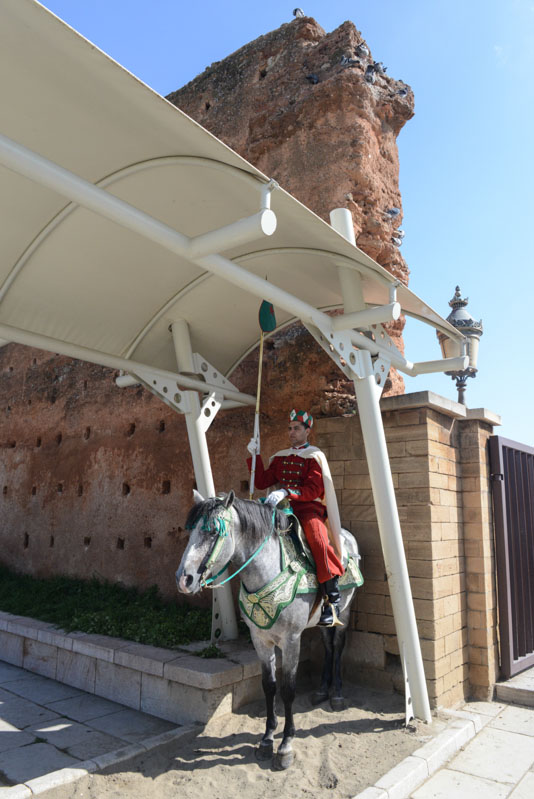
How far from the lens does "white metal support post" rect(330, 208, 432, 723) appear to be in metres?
4.80

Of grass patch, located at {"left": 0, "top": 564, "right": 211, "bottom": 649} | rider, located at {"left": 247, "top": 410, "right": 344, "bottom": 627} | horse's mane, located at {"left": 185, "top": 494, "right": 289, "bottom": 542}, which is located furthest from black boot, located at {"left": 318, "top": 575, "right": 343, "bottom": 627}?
grass patch, located at {"left": 0, "top": 564, "right": 211, "bottom": 649}

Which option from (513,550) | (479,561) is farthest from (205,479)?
(513,550)

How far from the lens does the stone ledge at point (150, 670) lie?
471 cm

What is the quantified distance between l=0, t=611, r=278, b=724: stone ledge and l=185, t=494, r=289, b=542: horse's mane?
4.91 feet

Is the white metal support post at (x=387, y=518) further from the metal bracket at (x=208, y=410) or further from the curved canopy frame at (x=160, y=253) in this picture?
the metal bracket at (x=208, y=410)

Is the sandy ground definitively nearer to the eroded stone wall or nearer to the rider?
the rider

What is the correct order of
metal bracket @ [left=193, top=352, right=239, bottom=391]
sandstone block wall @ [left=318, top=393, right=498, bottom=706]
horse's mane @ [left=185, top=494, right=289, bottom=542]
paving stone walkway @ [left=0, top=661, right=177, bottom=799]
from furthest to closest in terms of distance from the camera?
metal bracket @ [left=193, top=352, right=239, bottom=391] < sandstone block wall @ [left=318, top=393, right=498, bottom=706] < paving stone walkway @ [left=0, top=661, right=177, bottom=799] < horse's mane @ [left=185, top=494, right=289, bottom=542]

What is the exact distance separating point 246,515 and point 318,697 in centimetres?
235

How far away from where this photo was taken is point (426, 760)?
13.4 feet

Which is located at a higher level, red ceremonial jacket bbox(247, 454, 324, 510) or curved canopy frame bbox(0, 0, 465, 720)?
curved canopy frame bbox(0, 0, 465, 720)

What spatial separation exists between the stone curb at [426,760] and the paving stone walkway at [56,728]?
187 cm

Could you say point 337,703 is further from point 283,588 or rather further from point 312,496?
point 312,496

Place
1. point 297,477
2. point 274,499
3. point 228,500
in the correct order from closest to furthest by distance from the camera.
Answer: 1. point 228,500
2. point 274,499
3. point 297,477

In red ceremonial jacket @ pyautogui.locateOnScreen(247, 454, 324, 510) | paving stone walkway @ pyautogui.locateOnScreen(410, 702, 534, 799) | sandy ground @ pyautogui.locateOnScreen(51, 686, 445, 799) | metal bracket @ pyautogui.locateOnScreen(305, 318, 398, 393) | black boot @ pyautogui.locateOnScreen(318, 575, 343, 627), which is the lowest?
paving stone walkway @ pyautogui.locateOnScreen(410, 702, 534, 799)
